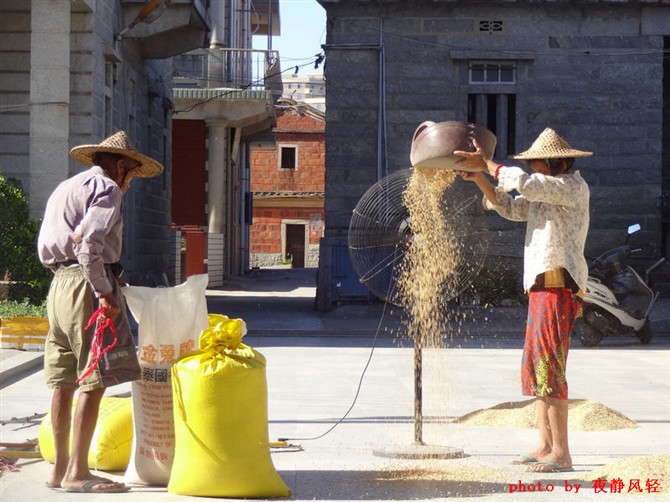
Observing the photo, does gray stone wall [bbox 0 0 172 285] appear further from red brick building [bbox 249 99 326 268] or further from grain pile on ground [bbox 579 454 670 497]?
red brick building [bbox 249 99 326 268]

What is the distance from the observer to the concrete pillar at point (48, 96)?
16.7 m

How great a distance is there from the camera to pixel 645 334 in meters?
16.0

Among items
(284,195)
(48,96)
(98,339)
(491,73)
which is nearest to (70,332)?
(98,339)

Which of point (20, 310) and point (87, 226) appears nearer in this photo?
point (87, 226)

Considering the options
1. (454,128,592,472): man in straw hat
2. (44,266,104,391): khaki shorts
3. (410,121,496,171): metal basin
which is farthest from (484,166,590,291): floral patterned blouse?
(44,266,104,391): khaki shorts

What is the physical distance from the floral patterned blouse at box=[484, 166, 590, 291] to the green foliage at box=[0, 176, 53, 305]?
10.2m

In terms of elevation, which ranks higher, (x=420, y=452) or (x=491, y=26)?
(x=491, y=26)

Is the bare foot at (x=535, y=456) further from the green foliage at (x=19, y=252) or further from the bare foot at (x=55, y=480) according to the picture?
the green foliage at (x=19, y=252)

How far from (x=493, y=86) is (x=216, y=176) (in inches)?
588

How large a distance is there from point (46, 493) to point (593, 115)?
16560mm

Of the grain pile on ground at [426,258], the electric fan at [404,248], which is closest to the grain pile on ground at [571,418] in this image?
the electric fan at [404,248]

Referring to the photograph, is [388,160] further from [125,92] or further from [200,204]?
[200,204]

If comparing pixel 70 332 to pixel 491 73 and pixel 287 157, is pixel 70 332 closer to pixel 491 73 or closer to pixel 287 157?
pixel 491 73

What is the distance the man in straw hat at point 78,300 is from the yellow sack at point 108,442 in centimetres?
41
